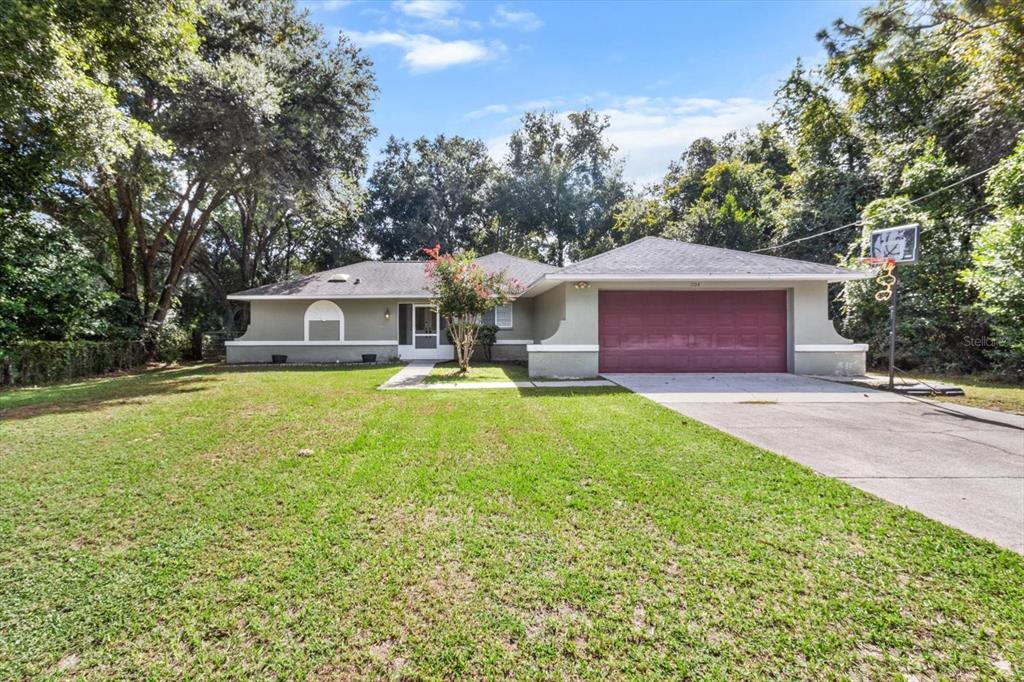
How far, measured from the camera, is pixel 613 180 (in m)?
30.1

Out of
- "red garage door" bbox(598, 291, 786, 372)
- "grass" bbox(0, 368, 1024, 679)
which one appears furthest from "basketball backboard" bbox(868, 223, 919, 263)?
"grass" bbox(0, 368, 1024, 679)

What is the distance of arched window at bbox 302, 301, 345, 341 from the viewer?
53.8 ft

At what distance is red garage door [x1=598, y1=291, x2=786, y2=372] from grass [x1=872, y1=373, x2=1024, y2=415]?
11.9 feet

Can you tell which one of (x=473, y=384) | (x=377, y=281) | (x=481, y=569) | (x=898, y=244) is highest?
(x=377, y=281)

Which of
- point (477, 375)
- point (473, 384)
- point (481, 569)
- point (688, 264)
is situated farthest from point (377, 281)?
point (481, 569)

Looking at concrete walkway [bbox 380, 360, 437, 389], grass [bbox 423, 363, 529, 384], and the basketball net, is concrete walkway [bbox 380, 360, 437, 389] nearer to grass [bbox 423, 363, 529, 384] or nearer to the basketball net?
grass [bbox 423, 363, 529, 384]

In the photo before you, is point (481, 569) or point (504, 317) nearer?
point (481, 569)

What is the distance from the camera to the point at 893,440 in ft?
17.3

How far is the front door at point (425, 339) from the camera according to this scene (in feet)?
55.7

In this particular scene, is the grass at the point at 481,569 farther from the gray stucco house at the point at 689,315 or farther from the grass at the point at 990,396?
the gray stucco house at the point at 689,315

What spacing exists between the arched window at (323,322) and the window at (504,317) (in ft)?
19.2

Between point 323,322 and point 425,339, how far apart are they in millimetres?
3830

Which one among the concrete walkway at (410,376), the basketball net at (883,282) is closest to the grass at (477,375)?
the concrete walkway at (410,376)

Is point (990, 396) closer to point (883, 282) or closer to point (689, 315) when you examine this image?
point (883, 282)
